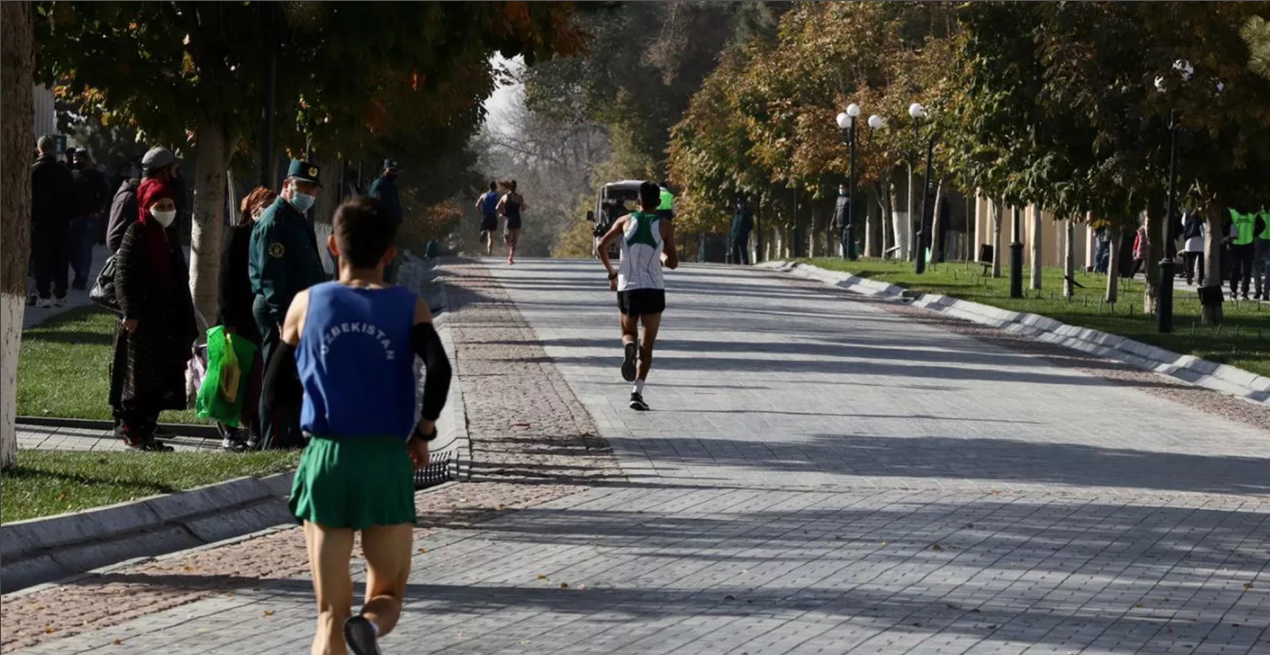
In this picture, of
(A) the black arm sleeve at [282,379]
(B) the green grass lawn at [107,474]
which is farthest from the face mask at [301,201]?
(A) the black arm sleeve at [282,379]

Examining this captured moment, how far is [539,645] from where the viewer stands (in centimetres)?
795

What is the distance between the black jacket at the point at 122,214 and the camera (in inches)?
576

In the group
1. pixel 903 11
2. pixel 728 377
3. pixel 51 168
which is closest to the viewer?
pixel 728 377

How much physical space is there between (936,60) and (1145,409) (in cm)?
3379

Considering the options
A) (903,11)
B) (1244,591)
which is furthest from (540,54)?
(903,11)

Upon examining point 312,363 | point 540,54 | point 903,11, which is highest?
point 903,11

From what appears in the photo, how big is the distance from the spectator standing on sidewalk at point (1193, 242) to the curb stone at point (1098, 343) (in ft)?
16.2

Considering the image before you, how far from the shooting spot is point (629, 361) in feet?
57.0

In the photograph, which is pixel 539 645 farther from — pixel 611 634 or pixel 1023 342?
pixel 1023 342

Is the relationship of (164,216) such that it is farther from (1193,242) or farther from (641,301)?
(1193,242)

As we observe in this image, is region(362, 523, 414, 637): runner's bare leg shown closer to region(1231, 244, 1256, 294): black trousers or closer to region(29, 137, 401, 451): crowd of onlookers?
region(29, 137, 401, 451): crowd of onlookers

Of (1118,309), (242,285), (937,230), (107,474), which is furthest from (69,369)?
(937,230)

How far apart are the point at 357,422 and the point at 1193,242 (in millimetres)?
32014

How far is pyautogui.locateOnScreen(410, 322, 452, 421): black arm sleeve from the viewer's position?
668cm
